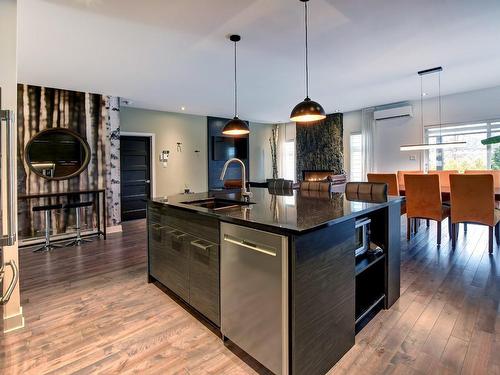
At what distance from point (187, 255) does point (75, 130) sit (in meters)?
4.07

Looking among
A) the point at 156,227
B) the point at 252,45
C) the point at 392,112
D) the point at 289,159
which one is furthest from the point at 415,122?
the point at 156,227

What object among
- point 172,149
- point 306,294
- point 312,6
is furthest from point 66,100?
point 306,294

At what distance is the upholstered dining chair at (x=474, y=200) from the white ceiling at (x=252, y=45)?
5.40 ft

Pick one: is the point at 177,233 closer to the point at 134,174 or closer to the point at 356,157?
the point at 134,174

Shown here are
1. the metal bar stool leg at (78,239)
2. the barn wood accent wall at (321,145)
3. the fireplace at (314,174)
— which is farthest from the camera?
the fireplace at (314,174)

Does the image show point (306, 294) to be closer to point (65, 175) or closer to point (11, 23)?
point (11, 23)

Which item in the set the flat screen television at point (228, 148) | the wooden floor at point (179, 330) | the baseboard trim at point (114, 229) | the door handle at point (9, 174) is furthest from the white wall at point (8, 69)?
the flat screen television at point (228, 148)

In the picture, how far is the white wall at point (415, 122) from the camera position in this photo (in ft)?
18.1

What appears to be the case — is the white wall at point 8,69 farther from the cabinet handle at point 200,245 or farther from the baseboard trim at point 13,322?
the cabinet handle at point 200,245

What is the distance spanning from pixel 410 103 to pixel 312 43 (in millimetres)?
4357

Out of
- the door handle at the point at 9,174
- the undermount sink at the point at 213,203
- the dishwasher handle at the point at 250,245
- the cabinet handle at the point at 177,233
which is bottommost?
the cabinet handle at the point at 177,233

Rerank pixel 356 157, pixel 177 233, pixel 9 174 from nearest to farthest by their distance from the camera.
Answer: pixel 9 174
pixel 177 233
pixel 356 157

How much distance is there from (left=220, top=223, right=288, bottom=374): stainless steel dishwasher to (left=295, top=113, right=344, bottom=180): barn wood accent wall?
21.7 feet

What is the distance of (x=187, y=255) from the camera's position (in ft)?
7.24
